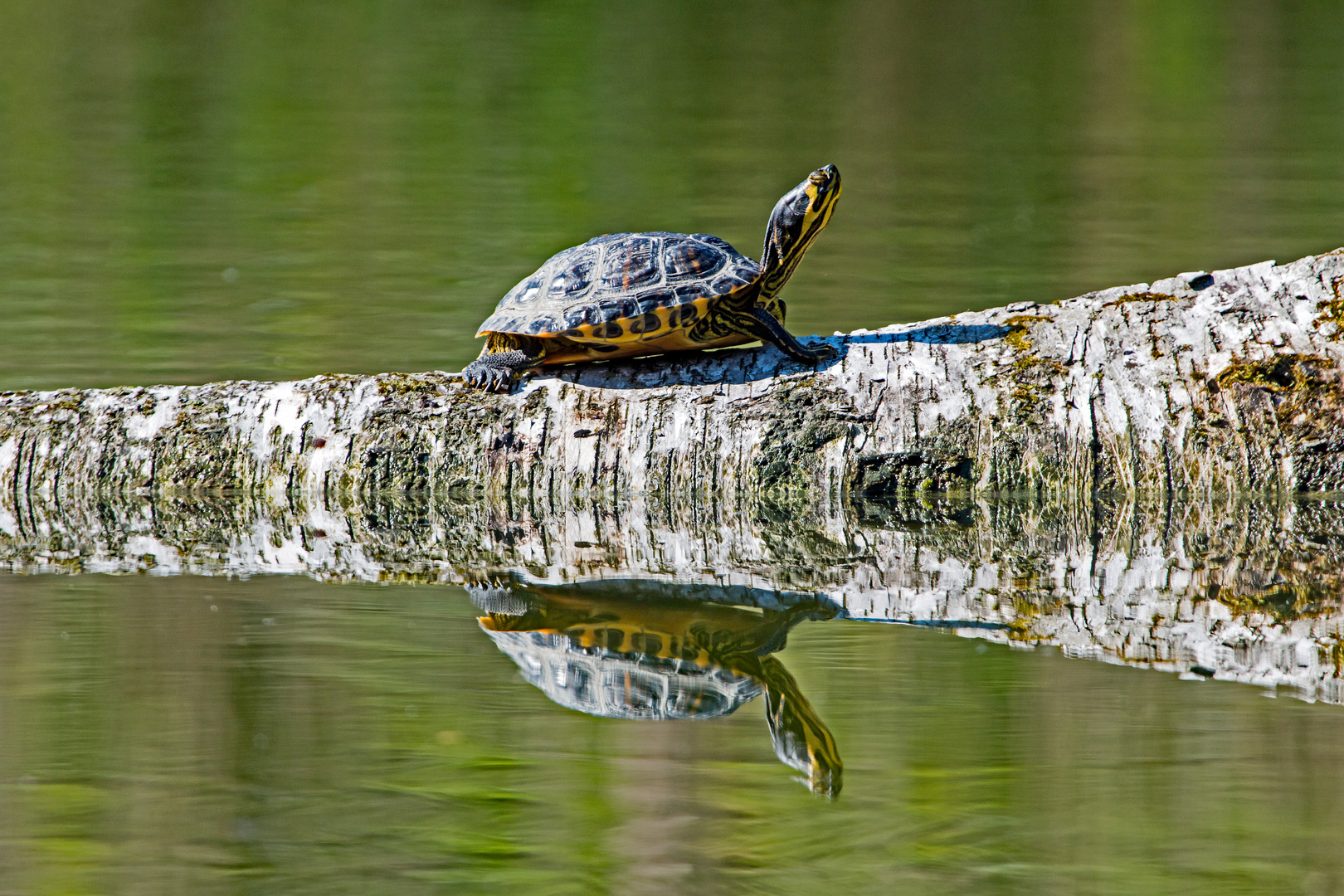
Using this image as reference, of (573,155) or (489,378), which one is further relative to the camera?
(573,155)

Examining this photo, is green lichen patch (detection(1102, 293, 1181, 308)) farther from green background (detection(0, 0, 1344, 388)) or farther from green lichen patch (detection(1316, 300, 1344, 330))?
green background (detection(0, 0, 1344, 388))

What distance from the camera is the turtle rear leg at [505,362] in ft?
21.1

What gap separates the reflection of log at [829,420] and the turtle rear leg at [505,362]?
8cm

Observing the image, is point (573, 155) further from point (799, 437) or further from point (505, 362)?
point (799, 437)

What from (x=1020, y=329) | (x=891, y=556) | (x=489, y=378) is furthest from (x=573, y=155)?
(x=891, y=556)

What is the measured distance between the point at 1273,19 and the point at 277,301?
2912 centimetres

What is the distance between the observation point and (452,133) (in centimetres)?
2133

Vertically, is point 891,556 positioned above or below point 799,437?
below

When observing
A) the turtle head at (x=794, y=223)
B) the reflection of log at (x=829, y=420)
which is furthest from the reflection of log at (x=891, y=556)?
the turtle head at (x=794, y=223)

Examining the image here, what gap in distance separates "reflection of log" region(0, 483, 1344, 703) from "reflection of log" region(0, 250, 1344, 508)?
13 centimetres

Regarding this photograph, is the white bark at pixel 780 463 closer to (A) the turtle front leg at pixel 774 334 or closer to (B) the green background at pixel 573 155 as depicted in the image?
(A) the turtle front leg at pixel 774 334

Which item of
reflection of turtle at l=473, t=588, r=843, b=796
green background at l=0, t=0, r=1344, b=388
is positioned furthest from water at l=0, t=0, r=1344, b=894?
green background at l=0, t=0, r=1344, b=388

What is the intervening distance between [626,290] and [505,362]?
750 mm

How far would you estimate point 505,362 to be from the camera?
6.44m
